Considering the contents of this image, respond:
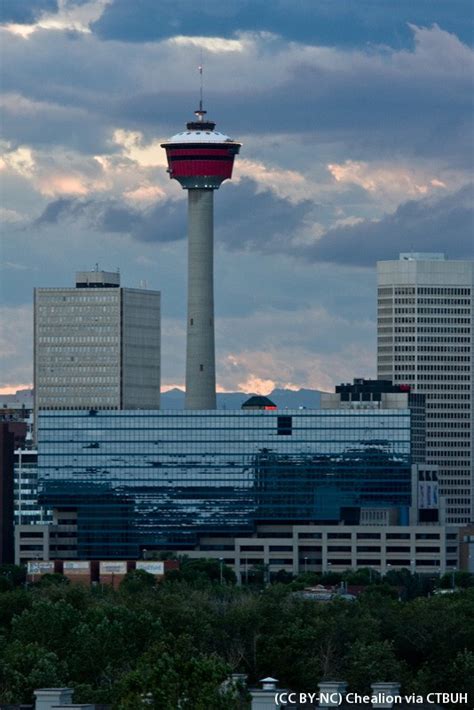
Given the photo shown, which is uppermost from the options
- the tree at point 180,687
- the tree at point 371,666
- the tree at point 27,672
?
the tree at point 180,687

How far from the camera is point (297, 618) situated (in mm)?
193125

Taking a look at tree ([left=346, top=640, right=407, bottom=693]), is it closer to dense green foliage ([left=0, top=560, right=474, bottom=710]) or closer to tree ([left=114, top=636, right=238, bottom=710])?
dense green foliage ([left=0, top=560, right=474, bottom=710])

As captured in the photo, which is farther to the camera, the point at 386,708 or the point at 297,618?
the point at 297,618

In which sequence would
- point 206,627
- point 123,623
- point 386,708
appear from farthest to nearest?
1. point 206,627
2. point 123,623
3. point 386,708

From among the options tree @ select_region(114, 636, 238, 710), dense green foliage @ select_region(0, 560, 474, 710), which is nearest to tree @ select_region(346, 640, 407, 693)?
dense green foliage @ select_region(0, 560, 474, 710)

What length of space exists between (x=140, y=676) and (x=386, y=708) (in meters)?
21.8

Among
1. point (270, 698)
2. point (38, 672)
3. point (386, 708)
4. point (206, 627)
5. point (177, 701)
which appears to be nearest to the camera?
point (177, 701)

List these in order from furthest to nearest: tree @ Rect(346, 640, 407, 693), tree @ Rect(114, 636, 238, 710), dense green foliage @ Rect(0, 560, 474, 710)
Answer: tree @ Rect(346, 640, 407, 693), dense green foliage @ Rect(0, 560, 474, 710), tree @ Rect(114, 636, 238, 710)

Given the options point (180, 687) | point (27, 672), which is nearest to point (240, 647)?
point (27, 672)

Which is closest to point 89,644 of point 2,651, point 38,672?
point 2,651

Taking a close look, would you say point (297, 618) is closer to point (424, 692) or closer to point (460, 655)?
point (460, 655)

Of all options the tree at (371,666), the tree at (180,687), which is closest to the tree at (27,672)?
the tree at (371,666)

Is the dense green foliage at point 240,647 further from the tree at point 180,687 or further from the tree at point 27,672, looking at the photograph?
the tree at point 180,687

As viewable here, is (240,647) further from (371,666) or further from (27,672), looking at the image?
(27,672)
